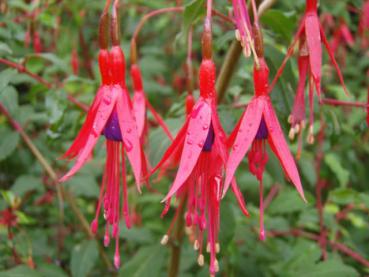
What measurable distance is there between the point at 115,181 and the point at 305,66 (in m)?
0.37

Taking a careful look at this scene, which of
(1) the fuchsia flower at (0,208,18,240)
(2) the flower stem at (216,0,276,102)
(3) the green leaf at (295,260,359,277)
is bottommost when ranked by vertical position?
(3) the green leaf at (295,260,359,277)

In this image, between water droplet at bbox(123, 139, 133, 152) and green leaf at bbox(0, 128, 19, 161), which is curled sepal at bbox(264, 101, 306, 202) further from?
green leaf at bbox(0, 128, 19, 161)

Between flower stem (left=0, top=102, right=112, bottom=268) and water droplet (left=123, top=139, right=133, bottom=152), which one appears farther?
flower stem (left=0, top=102, right=112, bottom=268)

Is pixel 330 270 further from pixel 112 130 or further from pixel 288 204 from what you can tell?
pixel 112 130

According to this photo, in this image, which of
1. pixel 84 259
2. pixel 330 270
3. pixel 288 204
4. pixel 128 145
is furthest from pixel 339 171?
pixel 128 145

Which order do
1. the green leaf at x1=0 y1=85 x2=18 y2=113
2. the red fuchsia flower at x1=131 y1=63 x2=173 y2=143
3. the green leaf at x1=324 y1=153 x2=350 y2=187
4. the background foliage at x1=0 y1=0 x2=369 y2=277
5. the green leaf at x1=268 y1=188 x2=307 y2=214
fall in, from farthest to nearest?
the green leaf at x1=324 y1=153 x2=350 y2=187 < the green leaf at x1=268 y1=188 x2=307 y2=214 < the green leaf at x1=0 y1=85 x2=18 y2=113 < the background foliage at x1=0 y1=0 x2=369 y2=277 < the red fuchsia flower at x1=131 y1=63 x2=173 y2=143

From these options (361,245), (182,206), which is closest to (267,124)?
(182,206)

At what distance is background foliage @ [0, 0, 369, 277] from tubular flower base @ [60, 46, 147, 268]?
Answer: 17cm

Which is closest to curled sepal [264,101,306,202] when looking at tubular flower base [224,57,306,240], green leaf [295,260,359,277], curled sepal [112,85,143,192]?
tubular flower base [224,57,306,240]

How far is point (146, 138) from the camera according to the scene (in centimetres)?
120

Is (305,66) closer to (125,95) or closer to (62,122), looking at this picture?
(125,95)

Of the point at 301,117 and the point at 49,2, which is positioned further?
the point at 49,2

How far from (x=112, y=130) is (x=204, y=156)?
0.47 ft

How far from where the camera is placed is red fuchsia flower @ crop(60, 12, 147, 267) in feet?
2.58
